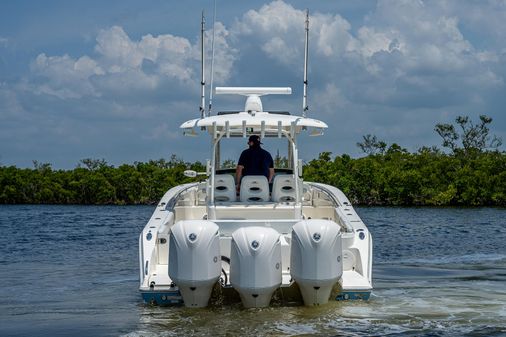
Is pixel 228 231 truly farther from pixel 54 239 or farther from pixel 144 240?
pixel 54 239

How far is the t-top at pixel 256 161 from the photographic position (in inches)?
499

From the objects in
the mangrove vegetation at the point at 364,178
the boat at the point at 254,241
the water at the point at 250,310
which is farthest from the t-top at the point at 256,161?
the mangrove vegetation at the point at 364,178

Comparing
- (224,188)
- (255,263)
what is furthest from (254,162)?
(255,263)

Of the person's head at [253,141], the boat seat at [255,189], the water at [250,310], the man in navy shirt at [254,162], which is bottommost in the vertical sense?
the water at [250,310]

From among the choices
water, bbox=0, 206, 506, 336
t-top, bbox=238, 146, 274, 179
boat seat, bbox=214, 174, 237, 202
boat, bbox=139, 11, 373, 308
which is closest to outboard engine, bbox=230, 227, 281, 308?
boat, bbox=139, 11, 373, 308

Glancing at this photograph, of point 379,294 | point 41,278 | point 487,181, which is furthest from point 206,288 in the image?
point 487,181

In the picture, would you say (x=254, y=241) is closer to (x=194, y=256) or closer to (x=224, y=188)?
(x=194, y=256)

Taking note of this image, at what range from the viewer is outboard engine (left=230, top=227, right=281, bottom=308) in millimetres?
9078

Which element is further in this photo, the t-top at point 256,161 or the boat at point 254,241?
the t-top at point 256,161

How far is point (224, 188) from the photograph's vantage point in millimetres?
11977

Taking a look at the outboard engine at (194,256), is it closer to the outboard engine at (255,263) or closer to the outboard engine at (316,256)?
the outboard engine at (255,263)

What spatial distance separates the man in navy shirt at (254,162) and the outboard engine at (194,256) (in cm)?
344

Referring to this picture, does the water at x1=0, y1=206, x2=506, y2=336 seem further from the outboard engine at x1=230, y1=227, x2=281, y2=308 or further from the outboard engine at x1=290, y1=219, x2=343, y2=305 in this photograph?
the outboard engine at x1=290, y1=219, x2=343, y2=305

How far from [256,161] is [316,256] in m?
3.73
